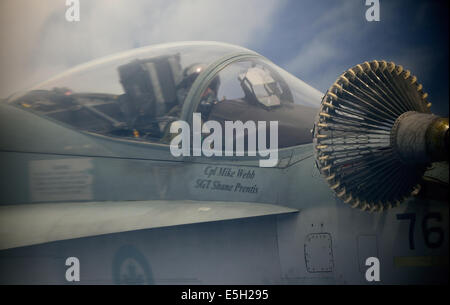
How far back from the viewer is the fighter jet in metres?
2.54

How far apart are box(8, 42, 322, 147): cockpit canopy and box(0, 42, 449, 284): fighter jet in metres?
0.01

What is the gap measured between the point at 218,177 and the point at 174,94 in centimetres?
70

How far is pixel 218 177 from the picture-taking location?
2.99 metres

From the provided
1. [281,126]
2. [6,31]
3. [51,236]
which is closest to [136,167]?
[51,236]

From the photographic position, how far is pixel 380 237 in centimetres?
258

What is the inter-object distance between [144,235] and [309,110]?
1470mm

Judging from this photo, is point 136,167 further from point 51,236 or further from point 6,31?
point 6,31

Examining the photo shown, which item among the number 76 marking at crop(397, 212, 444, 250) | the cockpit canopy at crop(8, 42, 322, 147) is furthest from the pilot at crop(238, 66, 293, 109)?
the number 76 marking at crop(397, 212, 444, 250)

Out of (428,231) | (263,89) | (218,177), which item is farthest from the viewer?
(263,89)

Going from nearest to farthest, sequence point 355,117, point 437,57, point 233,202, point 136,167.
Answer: point 355,117, point 233,202, point 136,167, point 437,57

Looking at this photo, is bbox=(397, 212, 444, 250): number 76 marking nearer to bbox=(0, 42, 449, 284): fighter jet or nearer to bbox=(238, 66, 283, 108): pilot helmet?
bbox=(0, 42, 449, 284): fighter jet

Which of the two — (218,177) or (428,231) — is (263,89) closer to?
(218,177)

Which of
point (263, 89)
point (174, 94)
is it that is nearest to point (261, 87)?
point (263, 89)

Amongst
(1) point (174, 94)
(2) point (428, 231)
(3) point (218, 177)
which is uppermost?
(1) point (174, 94)
